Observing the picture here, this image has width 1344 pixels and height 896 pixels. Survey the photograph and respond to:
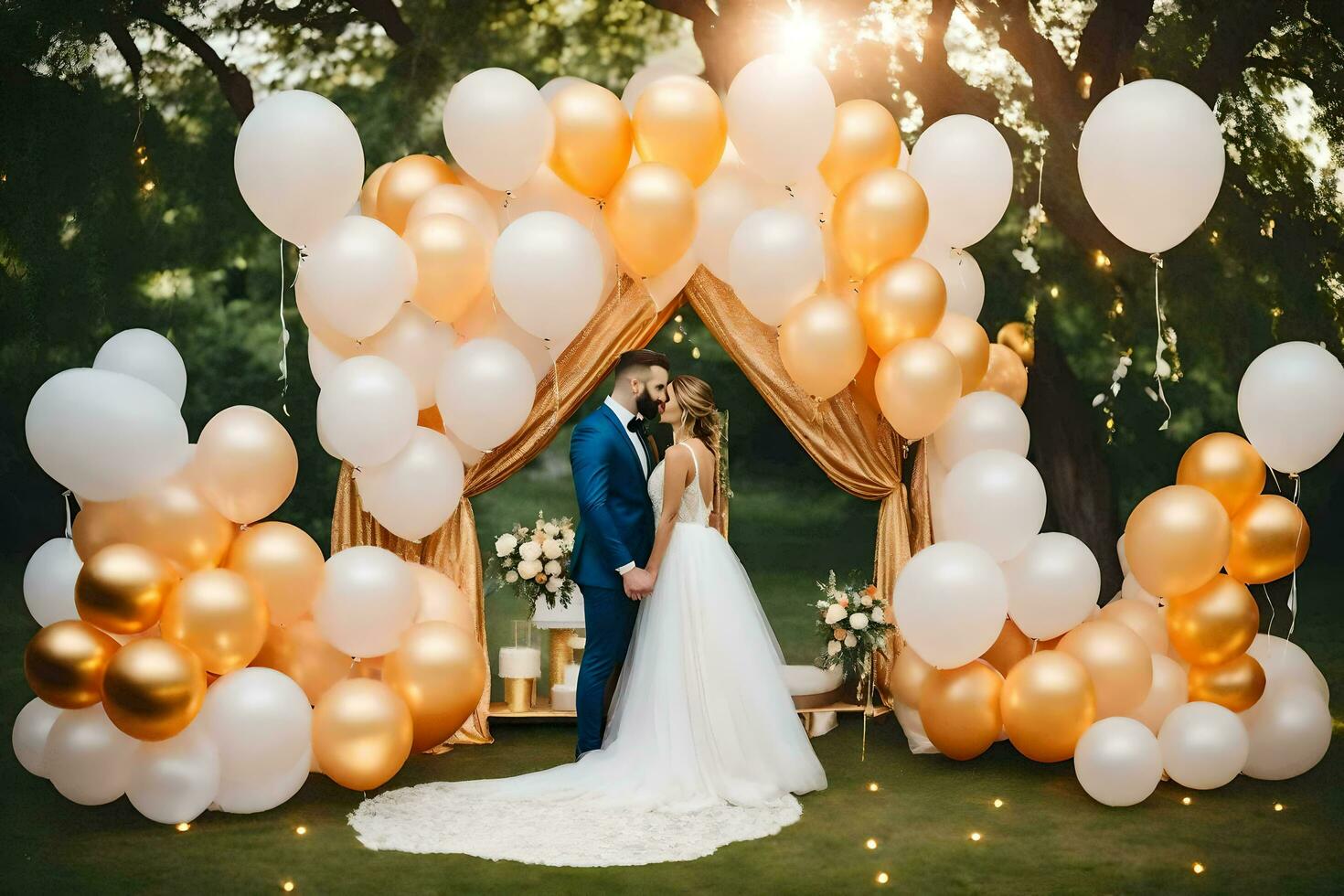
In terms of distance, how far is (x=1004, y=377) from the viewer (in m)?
6.07

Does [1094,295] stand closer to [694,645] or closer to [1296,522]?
[1296,522]

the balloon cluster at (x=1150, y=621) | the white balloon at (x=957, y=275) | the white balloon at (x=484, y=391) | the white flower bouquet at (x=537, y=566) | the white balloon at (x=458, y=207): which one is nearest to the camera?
the balloon cluster at (x=1150, y=621)

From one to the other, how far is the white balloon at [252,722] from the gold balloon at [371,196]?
85.2 inches

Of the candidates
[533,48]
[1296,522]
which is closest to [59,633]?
[1296,522]

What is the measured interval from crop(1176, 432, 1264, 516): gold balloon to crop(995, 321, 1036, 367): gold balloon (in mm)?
2790

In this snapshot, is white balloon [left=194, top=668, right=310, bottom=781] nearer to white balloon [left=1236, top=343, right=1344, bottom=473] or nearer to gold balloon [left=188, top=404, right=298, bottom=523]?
gold balloon [left=188, top=404, right=298, bottom=523]

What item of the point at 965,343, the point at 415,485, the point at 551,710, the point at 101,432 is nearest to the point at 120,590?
the point at 101,432

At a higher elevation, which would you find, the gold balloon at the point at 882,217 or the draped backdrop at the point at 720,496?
the gold balloon at the point at 882,217

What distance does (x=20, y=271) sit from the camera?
9406 millimetres

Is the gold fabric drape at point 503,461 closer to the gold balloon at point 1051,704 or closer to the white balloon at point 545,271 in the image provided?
the white balloon at point 545,271

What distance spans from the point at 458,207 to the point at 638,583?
5.73ft

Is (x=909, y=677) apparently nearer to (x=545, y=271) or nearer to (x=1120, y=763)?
(x=1120, y=763)

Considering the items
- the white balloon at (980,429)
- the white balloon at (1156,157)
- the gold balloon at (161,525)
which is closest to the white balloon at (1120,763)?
the white balloon at (980,429)

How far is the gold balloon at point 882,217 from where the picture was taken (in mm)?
5270
